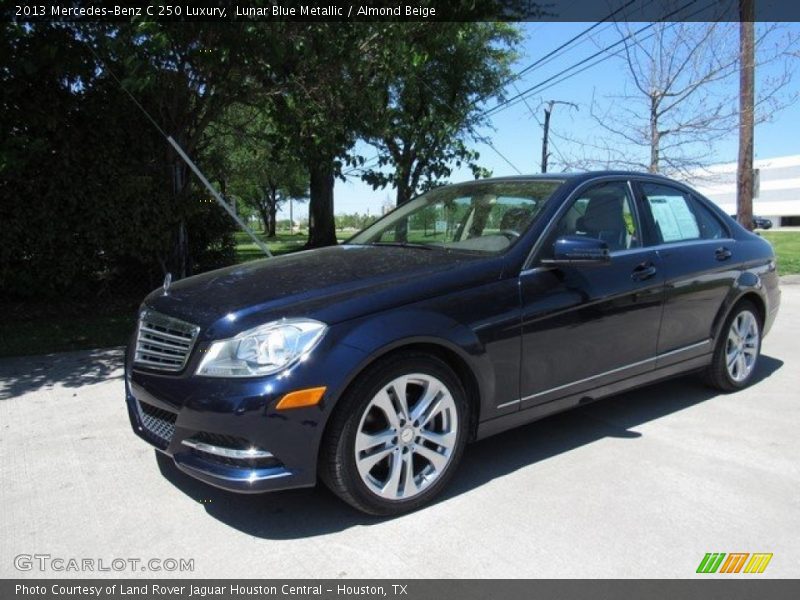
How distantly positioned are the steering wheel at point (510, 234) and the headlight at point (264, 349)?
1.40m

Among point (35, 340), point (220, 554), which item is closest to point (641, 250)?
point (220, 554)

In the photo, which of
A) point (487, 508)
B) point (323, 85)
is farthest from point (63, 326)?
point (487, 508)

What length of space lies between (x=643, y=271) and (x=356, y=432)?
7.49 ft

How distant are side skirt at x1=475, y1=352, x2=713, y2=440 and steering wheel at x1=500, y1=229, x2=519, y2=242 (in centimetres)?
97

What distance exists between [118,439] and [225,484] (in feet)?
5.83

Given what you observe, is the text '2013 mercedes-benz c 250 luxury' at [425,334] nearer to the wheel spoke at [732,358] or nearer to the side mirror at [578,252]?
the side mirror at [578,252]

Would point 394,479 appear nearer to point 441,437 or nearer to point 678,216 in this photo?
point 441,437

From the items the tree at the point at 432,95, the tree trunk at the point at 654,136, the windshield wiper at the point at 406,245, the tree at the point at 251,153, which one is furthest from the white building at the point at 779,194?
the windshield wiper at the point at 406,245

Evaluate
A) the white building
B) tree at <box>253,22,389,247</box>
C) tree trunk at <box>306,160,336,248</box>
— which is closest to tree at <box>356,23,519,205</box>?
tree at <box>253,22,389,247</box>

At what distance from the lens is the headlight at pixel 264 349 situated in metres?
2.91

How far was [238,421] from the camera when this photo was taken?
285 cm

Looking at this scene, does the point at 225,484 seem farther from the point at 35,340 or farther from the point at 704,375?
the point at 35,340

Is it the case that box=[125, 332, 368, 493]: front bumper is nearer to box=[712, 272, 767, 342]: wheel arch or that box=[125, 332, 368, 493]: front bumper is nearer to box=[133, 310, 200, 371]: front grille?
box=[133, 310, 200, 371]: front grille

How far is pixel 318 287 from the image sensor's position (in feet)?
10.8
